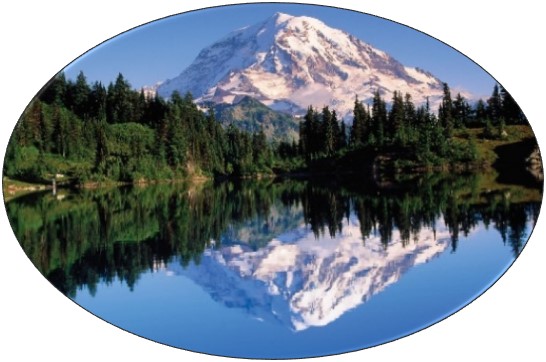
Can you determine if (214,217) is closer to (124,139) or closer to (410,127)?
(124,139)

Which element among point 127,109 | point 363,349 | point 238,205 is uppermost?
point 127,109

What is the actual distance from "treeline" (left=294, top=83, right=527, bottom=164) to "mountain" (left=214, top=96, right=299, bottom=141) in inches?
3.5

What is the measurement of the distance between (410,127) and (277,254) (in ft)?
5.19

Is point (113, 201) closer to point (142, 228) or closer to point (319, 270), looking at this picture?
point (142, 228)

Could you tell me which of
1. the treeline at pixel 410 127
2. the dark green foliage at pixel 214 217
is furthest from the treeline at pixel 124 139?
the treeline at pixel 410 127

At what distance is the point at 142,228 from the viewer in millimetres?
7152

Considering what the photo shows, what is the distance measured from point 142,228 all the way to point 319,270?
4.67 feet

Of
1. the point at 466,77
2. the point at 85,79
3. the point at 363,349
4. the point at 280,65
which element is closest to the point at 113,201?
the point at 85,79

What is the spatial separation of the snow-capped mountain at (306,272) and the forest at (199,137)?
67 cm

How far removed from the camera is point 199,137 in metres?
7.23

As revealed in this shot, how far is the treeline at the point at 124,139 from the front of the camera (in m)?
7.11

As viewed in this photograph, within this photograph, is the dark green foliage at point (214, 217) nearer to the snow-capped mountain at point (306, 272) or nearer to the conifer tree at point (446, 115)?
the snow-capped mountain at point (306, 272)

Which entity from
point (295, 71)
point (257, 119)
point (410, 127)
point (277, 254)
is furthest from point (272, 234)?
point (410, 127)

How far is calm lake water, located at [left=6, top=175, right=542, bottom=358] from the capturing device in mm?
6453
